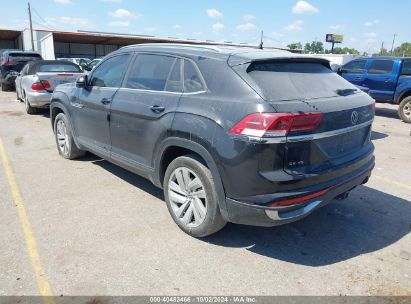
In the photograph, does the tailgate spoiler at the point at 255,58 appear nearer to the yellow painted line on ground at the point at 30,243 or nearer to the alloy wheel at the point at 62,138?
the yellow painted line on ground at the point at 30,243

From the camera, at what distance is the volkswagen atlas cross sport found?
2.83m

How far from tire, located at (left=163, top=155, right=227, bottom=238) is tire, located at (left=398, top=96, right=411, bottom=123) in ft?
30.8

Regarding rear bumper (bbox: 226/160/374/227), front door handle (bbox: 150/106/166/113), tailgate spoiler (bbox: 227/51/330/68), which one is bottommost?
rear bumper (bbox: 226/160/374/227)

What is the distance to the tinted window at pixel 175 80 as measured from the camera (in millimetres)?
3546

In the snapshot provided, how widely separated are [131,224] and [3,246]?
1205 millimetres

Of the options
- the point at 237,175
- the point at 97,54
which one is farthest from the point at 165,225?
the point at 97,54

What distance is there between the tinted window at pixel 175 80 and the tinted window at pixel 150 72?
0.07 m

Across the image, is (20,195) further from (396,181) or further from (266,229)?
(396,181)

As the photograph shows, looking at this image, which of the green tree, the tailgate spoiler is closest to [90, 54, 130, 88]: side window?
the tailgate spoiler

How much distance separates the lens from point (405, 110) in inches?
420

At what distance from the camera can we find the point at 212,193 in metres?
3.19

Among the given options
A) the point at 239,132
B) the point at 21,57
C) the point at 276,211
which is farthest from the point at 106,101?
the point at 21,57

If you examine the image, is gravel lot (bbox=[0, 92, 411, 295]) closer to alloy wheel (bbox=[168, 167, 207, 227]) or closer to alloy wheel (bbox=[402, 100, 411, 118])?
alloy wheel (bbox=[168, 167, 207, 227])

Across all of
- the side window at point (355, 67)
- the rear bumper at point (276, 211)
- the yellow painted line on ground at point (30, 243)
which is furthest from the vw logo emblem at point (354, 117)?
the side window at point (355, 67)
